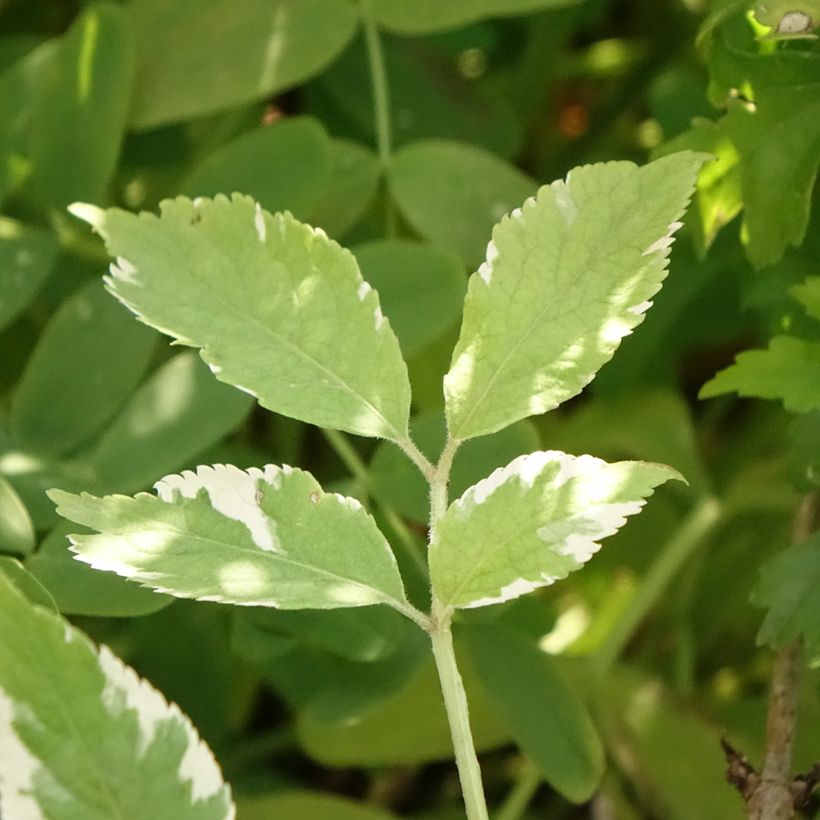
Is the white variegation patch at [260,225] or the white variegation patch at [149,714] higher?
the white variegation patch at [260,225]

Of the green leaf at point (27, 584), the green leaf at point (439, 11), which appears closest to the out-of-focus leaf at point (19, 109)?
the green leaf at point (439, 11)

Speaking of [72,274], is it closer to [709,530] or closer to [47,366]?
[47,366]

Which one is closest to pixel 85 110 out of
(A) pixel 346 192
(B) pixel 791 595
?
(A) pixel 346 192

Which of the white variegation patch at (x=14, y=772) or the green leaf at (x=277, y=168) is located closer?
the white variegation patch at (x=14, y=772)

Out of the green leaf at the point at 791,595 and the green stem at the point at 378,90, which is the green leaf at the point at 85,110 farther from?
the green leaf at the point at 791,595

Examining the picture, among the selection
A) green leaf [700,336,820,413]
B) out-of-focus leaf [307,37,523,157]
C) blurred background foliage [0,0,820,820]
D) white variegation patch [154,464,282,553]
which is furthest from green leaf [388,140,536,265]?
white variegation patch [154,464,282,553]

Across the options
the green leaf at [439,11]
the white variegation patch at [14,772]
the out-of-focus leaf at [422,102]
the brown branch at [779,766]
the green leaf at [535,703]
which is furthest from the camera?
the out-of-focus leaf at [422,102]

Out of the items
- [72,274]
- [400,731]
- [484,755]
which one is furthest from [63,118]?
[484,755]
